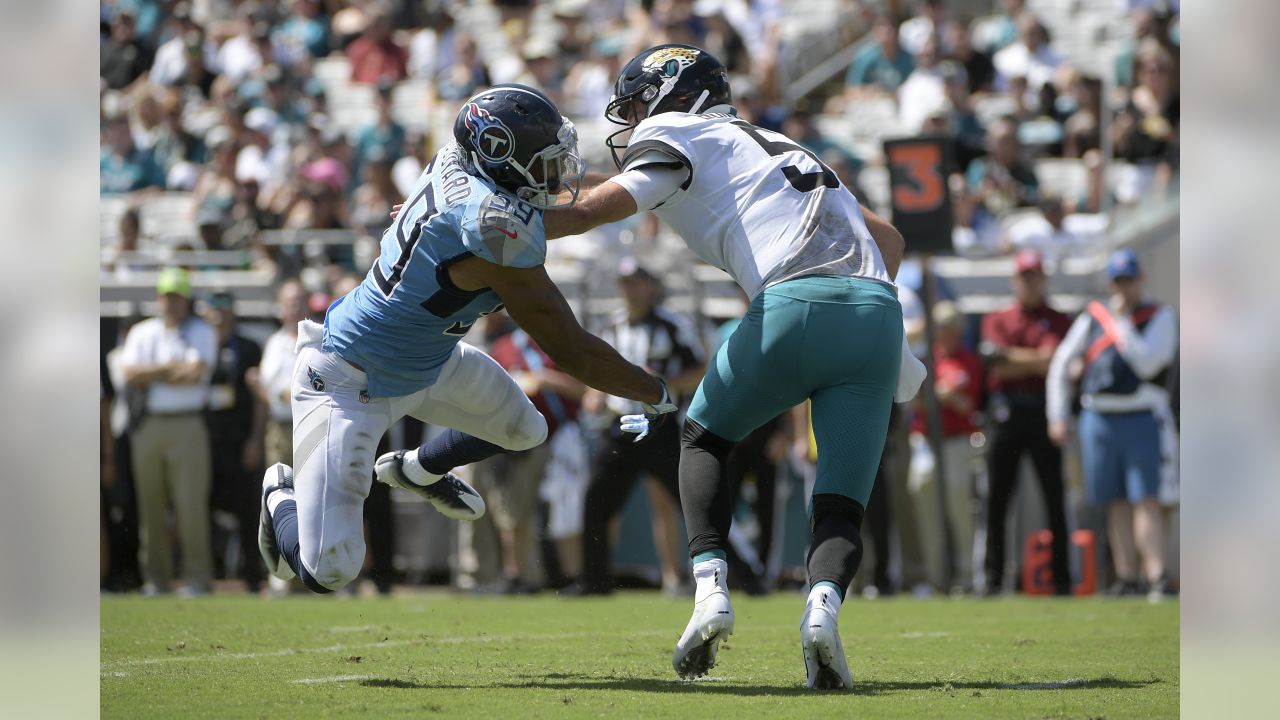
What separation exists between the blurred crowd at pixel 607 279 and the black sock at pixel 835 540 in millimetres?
4672

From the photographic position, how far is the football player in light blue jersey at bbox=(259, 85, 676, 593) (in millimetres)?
4871

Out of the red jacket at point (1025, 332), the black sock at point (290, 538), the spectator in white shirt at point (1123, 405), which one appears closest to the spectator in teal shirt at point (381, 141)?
the red jacket at point (1025, 332)

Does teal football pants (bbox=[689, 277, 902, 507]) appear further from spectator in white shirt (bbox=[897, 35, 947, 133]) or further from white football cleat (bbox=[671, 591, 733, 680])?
spectator in white shirt (bbox=[897, 35, 947, 133])

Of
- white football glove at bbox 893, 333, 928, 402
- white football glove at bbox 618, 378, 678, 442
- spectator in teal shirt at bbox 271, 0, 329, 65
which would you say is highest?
spectator in teal shirt at bbox 271, 0, 329, 65

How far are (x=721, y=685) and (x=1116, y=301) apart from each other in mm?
5737

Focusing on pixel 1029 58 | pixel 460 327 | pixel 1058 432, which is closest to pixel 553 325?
pixel 460 327

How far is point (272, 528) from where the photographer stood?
5.56 metres

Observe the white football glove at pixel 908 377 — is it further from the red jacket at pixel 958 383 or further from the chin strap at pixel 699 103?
the red jacket at pixel 958 383

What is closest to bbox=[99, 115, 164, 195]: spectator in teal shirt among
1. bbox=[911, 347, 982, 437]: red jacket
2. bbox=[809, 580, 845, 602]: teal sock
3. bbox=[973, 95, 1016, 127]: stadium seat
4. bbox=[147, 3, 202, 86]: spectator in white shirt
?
bbox=[147, 3, 202, 86]: spectator in white shirt

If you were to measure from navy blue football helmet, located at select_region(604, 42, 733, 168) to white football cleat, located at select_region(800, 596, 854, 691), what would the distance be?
5.64ft

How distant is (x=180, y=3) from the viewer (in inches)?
710
